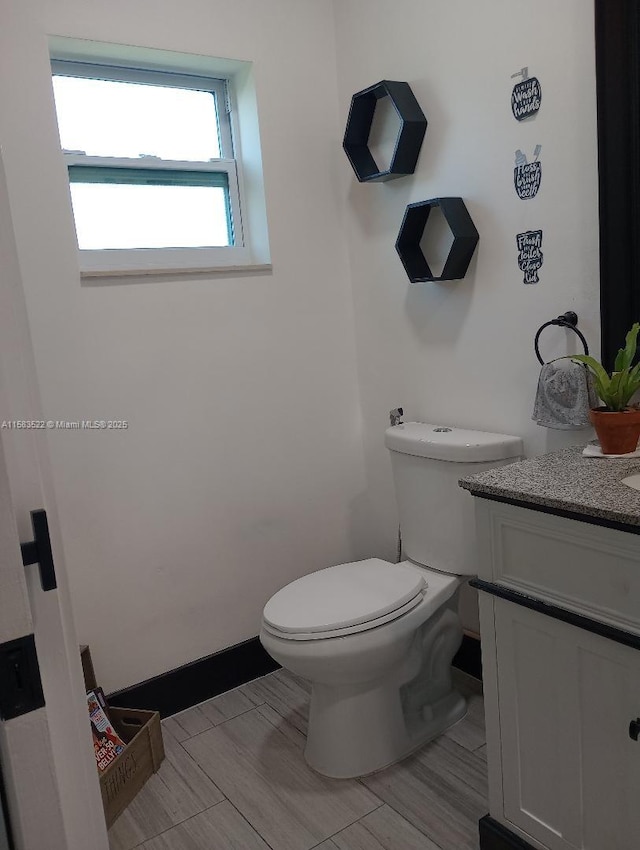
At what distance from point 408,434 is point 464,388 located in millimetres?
230

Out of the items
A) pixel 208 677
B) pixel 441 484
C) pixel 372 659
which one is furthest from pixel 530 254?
pixel 208 677

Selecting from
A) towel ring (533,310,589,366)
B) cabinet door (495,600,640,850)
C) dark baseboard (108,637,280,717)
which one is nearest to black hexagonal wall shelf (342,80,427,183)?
towel ring (533,310,589,366)

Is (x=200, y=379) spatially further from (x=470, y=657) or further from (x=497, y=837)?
(x=497, y=837)

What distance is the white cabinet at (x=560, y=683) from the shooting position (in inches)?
46.7

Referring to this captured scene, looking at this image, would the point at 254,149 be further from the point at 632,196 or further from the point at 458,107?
the point at 632,196

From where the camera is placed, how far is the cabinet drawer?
115cm

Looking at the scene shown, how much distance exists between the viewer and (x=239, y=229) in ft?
7.53

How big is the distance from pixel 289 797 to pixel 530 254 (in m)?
1.54

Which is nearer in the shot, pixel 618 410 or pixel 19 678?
pixel 19 678

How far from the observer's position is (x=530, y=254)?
1777 mm

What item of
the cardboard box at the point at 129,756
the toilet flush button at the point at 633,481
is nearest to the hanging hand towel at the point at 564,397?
the toilet flush button at the point at 633,481

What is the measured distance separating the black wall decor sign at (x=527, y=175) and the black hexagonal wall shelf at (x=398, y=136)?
356mm

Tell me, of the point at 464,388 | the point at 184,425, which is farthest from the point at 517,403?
the point at 184,425

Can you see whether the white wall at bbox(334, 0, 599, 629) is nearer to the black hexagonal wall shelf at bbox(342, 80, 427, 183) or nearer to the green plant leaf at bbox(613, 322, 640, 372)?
the black hexagonal wall shelf at bbox(342, 80, 427, 183)
